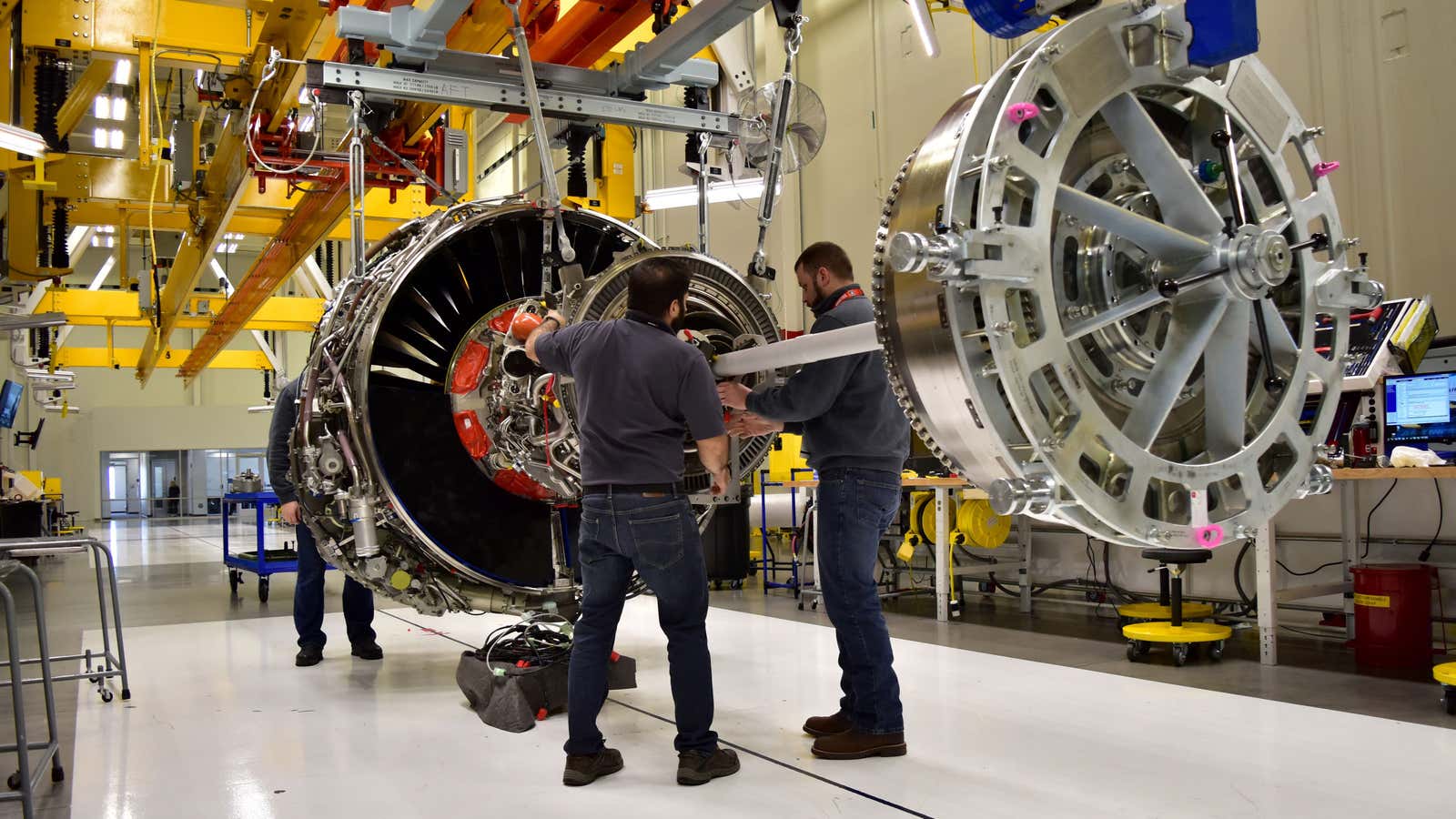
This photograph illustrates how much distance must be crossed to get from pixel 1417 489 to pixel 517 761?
15.7ft

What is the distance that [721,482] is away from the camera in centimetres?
319

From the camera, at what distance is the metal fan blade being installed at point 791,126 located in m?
4.02

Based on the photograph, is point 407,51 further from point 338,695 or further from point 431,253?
point 338,695

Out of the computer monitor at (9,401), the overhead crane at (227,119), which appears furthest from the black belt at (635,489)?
the computer monitor at (9,401)

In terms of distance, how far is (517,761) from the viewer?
3.30 metres

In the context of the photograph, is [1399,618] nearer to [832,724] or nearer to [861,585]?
[832,724]

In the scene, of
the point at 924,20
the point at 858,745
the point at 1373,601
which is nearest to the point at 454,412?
the point at 858,745

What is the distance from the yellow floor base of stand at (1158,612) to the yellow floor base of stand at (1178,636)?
614 mm

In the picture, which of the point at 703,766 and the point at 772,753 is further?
the point at 772,753

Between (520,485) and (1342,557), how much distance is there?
4216 millimetres

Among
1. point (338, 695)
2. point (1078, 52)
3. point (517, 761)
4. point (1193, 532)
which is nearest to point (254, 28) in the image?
point (338, 695)

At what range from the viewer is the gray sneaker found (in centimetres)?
302

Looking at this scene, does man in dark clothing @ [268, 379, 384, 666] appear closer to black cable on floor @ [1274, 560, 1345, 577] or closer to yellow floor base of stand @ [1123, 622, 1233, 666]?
yellow floor base of stand @ [1123, 622, 1233, 666]

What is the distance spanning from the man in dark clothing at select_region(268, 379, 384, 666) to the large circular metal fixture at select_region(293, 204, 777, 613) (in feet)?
3.92
